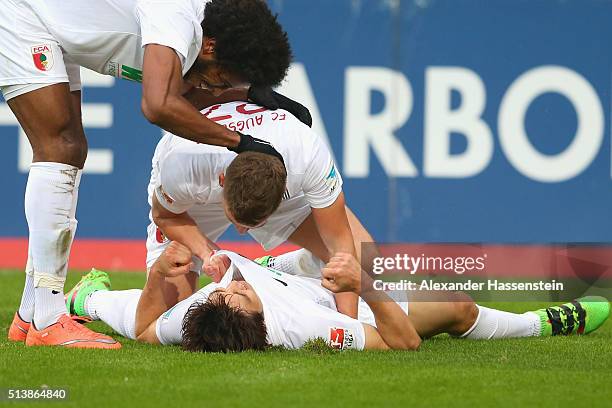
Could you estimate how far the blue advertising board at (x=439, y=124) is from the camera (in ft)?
31.1

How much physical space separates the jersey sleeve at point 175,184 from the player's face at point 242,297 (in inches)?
18.4

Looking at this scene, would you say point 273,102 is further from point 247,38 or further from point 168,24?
point 168,24

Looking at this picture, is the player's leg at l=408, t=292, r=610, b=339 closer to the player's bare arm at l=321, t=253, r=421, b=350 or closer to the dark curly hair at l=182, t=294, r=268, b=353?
the player's bare arm at l=321, t=253, r=421, b=350

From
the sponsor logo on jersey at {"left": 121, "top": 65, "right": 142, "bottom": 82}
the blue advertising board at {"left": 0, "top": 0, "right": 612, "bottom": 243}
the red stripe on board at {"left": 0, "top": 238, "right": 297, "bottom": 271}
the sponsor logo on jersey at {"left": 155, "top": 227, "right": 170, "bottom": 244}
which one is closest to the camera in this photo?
the sponsor logo on jersey at {"left": 121, "top": 65, "right": 142, "bottom": 82}

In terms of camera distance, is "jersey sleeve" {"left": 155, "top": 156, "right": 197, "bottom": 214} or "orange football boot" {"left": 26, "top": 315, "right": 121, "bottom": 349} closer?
"jersey sleeve" {"left": 155, "top": 156, "right": 197, "bottom": 214}

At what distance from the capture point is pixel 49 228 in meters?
5.05

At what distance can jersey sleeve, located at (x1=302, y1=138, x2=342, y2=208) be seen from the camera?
493cm

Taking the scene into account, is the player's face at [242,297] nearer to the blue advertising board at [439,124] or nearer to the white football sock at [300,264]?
the white football sock at [300,264]

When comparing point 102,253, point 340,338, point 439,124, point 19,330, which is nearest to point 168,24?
point 340,338

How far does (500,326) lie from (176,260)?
1765 millimetres

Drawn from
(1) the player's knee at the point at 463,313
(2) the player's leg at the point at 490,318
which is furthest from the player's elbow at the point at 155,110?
(1) the player's knee at the point at 463,313

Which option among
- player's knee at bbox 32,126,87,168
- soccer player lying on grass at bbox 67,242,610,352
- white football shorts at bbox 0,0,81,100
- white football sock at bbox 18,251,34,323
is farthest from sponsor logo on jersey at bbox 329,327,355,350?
white football shorts at bbox 0,0,81,100

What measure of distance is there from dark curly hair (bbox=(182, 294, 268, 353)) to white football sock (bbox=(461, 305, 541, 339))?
4.31 feet

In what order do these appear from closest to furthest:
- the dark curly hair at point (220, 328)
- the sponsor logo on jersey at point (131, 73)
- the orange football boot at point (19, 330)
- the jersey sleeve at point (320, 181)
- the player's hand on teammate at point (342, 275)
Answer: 1. the player's hand on teammate at point (342, 275)
2. the dark curly hair at point (220, 328)
3. the jersey sleeve at point (320, 181)
4. the sponsor logo on jersey at point (131, 73)
5. the orange football boot at point (19, 330)
